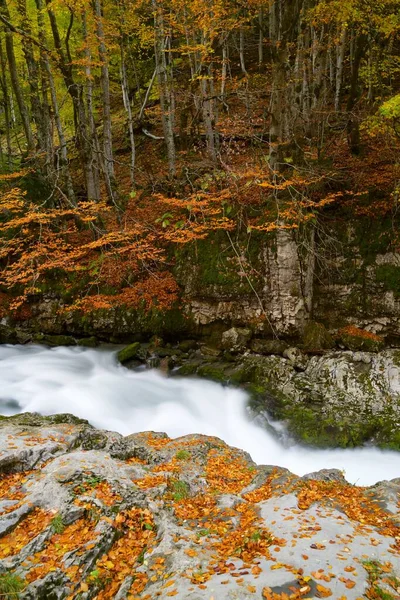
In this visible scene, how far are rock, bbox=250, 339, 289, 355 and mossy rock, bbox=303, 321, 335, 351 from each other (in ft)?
1.98

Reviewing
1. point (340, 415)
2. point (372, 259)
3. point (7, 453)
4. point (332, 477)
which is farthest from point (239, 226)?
point (7, 453)

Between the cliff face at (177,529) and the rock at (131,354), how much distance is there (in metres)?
5.49

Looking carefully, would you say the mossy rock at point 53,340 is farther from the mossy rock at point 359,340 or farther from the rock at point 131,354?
the mossy rock at point 359,340

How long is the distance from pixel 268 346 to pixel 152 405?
3679mm

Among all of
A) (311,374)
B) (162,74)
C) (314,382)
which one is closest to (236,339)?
(311,374)

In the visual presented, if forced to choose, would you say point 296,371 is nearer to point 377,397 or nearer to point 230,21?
point 377,397

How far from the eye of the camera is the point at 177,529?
436cm

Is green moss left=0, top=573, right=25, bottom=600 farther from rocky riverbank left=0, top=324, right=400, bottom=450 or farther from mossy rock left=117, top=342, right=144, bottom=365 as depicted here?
mossy rock left=117, top=342, right=144, bottom=365

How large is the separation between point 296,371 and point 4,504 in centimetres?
779

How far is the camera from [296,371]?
1045 centimetres

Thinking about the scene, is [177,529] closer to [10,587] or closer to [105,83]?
[10,587]

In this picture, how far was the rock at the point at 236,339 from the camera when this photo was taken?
1144 centimetres

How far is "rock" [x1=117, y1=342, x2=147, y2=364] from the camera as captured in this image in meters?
11.9

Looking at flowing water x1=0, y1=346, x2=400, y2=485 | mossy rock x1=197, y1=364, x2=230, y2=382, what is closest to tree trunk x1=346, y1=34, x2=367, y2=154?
mossy rock x1=197, y1=364, x2=230, y2=382
